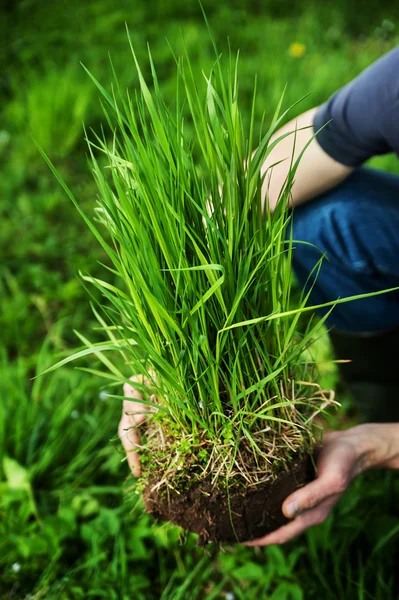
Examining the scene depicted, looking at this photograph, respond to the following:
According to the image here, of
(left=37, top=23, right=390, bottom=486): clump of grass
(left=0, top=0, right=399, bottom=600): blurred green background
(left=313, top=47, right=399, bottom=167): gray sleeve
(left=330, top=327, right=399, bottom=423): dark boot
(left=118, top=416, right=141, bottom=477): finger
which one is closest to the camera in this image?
(left=37, top=23, right=390, bottom=486): clump of grass

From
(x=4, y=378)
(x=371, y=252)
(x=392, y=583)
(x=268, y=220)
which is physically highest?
(x=268, y=220)

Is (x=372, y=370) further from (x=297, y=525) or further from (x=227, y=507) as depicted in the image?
(x=227, y=507)

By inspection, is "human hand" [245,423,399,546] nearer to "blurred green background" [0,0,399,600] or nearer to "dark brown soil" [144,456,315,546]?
"dark brown soil" [144,456,315,546]

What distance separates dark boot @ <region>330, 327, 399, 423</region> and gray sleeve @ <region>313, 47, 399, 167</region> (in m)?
0.56

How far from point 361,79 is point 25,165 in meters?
1.99

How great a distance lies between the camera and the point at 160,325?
3.04ft

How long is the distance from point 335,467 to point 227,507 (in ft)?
0.77

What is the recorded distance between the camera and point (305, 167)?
138cm

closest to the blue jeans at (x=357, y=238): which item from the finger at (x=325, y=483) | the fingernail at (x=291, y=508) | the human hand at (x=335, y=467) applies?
the human hand at (x=335, y=467)

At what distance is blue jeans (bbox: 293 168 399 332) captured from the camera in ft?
4.80

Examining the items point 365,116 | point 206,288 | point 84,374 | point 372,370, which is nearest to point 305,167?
point 365,116

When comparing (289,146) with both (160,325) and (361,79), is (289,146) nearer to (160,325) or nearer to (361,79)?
(361,79)

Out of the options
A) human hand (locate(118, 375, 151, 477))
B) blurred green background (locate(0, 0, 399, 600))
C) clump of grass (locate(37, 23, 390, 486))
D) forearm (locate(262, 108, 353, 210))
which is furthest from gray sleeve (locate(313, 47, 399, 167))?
human hand (locate(118, 375, 151, 477))

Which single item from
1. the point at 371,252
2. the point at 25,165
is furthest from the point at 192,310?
the point at 25,165
